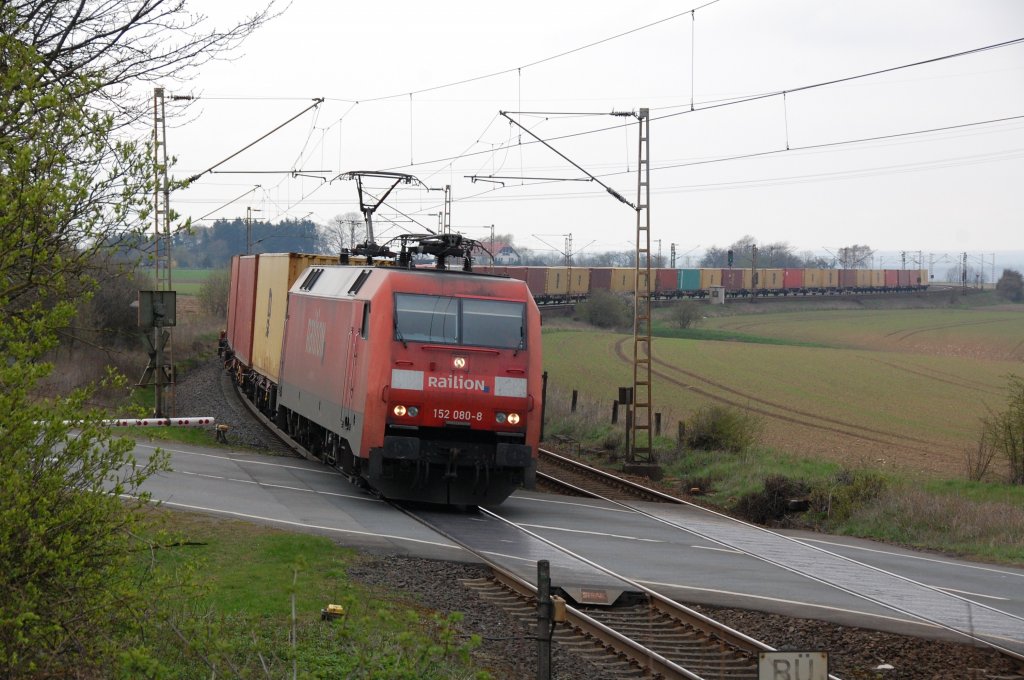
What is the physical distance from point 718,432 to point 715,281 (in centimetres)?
6946

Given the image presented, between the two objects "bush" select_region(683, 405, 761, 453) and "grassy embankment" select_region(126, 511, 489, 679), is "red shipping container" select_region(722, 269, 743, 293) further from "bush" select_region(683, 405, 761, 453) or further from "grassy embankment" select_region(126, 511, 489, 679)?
"grassy embankment" select_region(126, 511, 489, 679)

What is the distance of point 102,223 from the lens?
6.79m

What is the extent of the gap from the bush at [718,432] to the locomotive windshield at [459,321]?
38.0 ft

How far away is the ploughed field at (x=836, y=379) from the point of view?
33281mm

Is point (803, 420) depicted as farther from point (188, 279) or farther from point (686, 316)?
point (188, 279)

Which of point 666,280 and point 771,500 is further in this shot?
point 666,280

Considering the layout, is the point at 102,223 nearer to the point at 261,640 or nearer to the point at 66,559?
the point at 66,559

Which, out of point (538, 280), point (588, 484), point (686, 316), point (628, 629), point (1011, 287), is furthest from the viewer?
point (1011, 287)

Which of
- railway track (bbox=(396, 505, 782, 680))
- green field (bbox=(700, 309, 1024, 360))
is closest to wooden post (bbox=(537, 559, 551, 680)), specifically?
railway track (bbox=(396, 505, 782, 680))

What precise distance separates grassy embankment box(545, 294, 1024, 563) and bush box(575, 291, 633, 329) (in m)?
2.62

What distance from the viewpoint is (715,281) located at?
310ft

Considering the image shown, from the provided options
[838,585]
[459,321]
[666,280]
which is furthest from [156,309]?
[666,280]

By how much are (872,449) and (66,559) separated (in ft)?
90.9

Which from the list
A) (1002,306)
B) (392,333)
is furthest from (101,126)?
(1002,306)
